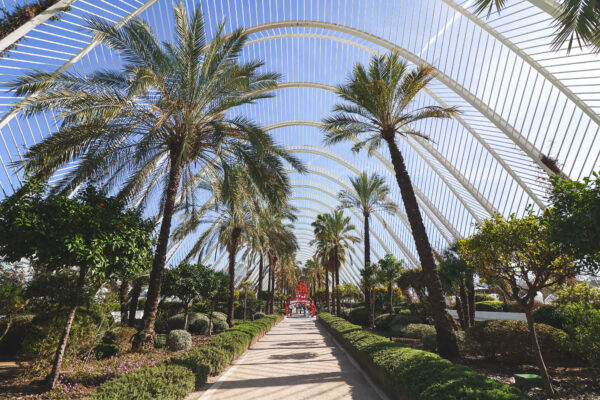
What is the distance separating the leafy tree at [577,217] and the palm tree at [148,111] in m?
7.42

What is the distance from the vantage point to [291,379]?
28.4ft

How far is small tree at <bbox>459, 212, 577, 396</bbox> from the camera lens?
7133mm

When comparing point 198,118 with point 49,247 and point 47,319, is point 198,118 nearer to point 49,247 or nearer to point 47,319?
point 49,247

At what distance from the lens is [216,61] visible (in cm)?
1066

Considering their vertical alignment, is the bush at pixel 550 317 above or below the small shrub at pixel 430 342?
above

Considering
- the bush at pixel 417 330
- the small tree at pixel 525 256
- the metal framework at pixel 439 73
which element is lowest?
the bush at pixel 417 330

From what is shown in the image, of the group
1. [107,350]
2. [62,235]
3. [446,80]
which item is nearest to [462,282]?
[446,80]

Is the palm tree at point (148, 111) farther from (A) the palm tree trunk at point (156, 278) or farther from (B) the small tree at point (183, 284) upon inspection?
(B) the small tree at point (183, 284)

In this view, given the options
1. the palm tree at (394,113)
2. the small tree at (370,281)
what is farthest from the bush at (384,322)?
the palm tree at (394,113)

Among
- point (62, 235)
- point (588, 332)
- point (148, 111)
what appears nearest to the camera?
point (62, 235)

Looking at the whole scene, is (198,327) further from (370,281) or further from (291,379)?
(291,379)

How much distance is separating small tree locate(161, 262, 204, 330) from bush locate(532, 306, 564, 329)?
16.0m

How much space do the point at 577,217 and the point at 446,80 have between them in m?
16.0

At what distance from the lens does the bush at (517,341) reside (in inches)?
366
